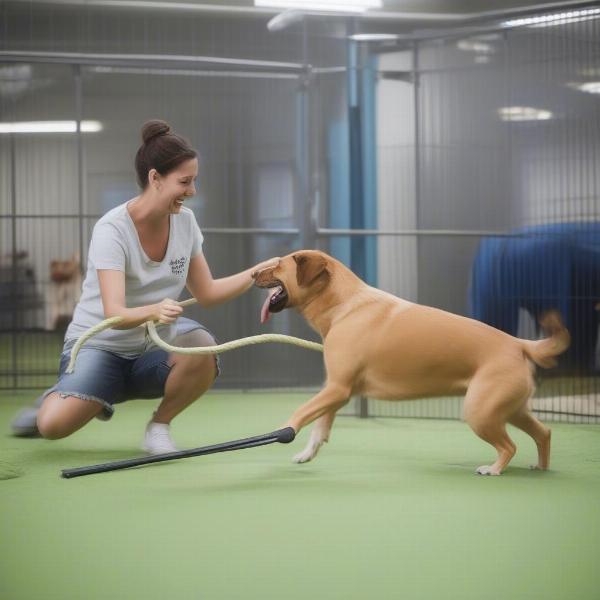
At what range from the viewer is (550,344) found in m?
3.09

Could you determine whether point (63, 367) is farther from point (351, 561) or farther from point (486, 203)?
point (486, 203)

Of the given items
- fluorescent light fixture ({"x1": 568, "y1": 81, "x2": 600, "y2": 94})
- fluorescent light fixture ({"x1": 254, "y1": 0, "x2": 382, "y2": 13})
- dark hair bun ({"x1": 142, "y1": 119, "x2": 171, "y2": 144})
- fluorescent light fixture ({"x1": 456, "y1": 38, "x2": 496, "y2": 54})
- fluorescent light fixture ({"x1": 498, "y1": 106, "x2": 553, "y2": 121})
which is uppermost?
fluorescent light fixture ({"x1": 254, "y1": 0, "x2": 382, "y2": 13})

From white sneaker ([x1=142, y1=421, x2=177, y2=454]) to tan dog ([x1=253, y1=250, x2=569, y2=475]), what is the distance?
1.73 ft

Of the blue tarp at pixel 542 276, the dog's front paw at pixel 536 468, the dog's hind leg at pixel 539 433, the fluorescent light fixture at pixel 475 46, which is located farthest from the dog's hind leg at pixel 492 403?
the fluorescent light fixture at pixel 475 46

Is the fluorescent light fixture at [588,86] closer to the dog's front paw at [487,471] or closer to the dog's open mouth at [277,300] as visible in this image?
the dog's open mouth at [277,300]

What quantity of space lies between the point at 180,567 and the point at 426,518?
724mm

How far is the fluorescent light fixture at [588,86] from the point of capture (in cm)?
474

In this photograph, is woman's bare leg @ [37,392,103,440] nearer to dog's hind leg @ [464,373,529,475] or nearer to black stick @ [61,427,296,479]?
black stick @ [61,427,296,479]

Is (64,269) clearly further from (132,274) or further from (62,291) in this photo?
(132,274)

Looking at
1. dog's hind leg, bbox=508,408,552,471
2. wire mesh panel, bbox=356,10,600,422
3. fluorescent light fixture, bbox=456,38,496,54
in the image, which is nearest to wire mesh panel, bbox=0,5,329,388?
wire mesh panel, bbox=356,10,600,422

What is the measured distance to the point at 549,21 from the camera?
4.62 m

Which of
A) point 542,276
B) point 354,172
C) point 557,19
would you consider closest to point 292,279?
point 542,276

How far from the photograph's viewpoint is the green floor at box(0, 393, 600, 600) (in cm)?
191

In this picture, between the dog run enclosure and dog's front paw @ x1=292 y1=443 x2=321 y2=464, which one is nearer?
dog's front paw @ x1=292 y1=443 x2=321 y2=464
